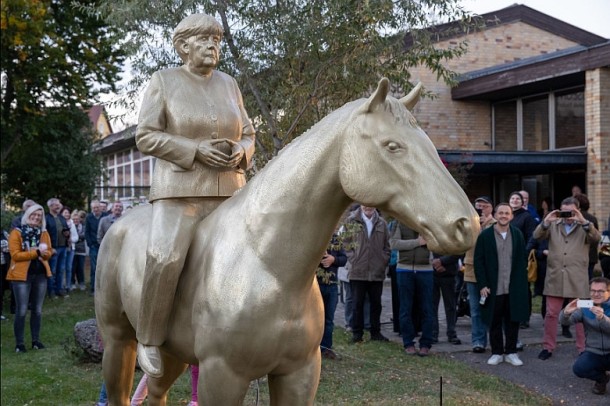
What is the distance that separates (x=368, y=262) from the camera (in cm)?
963

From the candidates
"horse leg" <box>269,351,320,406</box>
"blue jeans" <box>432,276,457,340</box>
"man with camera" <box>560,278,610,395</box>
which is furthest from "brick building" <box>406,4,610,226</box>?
"horse leg" <box>269,351,320,406</box>

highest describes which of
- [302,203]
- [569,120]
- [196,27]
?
[569,120]

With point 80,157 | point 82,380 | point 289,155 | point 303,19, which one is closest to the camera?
point 289,155

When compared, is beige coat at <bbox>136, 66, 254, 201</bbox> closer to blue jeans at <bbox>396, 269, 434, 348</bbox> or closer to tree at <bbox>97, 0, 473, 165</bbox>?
tree at <bbox>97, 0, 473, 165</bbox>

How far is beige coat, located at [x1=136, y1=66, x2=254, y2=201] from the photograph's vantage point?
3.41 meters

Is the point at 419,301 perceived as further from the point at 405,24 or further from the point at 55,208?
the point at 55,208

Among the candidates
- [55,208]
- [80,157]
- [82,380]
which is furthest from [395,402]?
[80,157]

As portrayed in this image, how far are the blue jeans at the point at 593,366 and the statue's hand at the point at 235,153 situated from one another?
17.7 ft

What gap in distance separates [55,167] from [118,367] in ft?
67.1

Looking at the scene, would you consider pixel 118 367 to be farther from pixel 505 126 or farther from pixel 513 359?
pixel 505 126

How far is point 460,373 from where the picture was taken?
26.3 ft

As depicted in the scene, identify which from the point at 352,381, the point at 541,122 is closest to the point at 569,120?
the point at 541,122

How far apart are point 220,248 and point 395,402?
3997mm

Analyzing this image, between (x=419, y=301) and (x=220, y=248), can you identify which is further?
(x=419, y=301)
